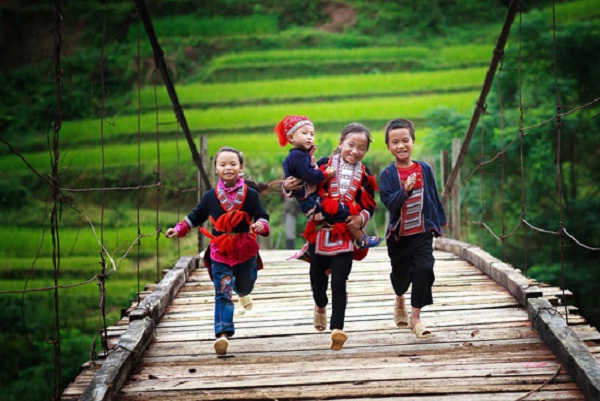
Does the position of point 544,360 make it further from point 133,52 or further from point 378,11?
point 378,11

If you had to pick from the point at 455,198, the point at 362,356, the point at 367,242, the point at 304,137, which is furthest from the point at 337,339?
the point at 455,198

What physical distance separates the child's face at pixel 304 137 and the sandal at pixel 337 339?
26.1 inches

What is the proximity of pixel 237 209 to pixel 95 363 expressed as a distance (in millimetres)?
747

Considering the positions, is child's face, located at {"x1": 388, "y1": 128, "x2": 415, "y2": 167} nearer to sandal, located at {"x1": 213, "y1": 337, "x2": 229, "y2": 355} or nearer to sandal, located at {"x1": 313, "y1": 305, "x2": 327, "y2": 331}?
sandal, located at {"x1": 313, "y1": 305, "x2": 327, "y2": 331}

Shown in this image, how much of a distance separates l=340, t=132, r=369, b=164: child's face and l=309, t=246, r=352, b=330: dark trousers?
1.14 feet

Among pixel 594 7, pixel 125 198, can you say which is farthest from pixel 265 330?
pixel 594 7

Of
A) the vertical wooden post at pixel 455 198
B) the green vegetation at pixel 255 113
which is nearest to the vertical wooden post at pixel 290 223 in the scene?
the green vegetation at pixel 255 113

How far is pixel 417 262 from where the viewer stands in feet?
8.65

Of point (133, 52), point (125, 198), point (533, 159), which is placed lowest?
point (125, 198)

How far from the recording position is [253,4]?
2362 centimetres

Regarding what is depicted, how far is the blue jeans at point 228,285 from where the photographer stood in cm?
255

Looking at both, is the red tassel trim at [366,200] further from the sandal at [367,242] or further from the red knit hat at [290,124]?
the red knit hat at [290,124]

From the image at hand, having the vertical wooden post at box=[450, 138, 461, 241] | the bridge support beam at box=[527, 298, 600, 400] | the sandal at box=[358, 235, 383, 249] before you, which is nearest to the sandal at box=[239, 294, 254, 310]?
the sandal at box=[358, 235, 383, 249]

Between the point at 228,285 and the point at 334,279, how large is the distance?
40 centimetres
